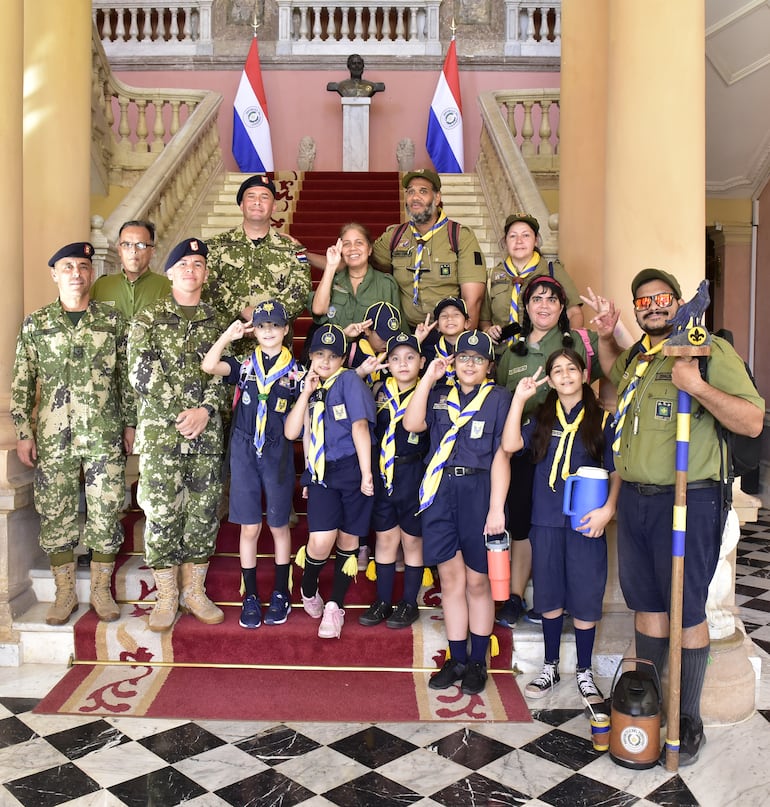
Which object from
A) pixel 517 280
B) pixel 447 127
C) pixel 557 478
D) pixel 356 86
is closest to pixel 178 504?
pixel 557 478

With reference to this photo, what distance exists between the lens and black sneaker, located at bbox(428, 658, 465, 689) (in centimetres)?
405

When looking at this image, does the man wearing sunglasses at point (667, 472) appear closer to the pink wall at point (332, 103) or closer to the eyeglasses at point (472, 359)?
the eyeglasses at point (472, 359)

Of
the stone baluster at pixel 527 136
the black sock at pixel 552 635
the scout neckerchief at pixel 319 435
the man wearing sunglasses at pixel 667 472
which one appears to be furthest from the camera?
the stone baluster at pixel 527 136

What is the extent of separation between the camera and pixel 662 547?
351 cm

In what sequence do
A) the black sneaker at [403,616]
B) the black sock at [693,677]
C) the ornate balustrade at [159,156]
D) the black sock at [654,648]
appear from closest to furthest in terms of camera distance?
the black sock at [693,677] → the black sock at [654,648] → the black sneaker at [403,616] → the ornate balustrade at [159,156]

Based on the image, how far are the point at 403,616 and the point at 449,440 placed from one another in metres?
0.98

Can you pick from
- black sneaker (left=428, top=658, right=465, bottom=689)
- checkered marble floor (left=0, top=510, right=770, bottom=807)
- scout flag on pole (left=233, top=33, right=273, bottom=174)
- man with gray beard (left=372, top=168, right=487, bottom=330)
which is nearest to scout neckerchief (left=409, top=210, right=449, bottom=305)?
man with gray beard (left=372, top=168, right=487, bottom=330)

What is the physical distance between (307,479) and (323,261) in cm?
150

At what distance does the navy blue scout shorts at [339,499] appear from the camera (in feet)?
13.8

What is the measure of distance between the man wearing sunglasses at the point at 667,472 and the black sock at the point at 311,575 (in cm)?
146

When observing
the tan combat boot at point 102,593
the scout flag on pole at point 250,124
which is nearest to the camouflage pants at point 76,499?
the tan combat boot at point 102,593

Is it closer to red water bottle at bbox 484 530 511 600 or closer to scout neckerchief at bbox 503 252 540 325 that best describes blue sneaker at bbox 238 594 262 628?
red water bottle at bbox 484 530 511 600

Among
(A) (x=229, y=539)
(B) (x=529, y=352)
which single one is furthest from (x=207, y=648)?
(B) (x=529, y=352)

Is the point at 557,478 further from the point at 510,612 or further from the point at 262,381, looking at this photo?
the point at 262,381
